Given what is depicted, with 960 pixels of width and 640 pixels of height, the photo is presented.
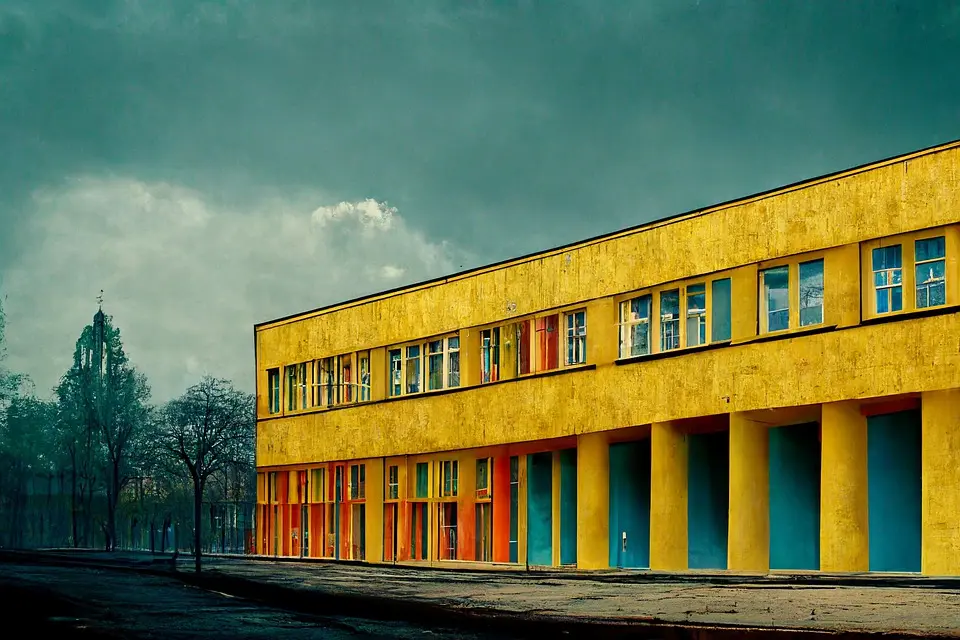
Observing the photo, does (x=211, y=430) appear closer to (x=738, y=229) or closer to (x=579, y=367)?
(x=579, y=367)

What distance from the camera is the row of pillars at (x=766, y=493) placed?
102 ft

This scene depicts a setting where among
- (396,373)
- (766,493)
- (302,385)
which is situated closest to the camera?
(766,493)

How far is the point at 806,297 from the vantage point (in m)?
34.3

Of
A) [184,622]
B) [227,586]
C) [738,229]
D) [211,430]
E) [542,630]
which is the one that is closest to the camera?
[542,630]

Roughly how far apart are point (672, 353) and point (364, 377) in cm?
1599

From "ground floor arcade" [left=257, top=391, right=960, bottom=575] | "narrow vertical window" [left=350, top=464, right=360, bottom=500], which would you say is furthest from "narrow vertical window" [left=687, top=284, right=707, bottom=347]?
"narrow vertical window" [left=350, top=464, right=360, bottom=500]

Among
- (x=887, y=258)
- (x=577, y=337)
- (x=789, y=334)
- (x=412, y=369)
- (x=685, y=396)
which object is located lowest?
(x=685, y=396)

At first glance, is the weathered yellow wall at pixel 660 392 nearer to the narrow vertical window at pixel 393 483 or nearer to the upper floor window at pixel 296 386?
the narrow vertical window at pixel 393 483

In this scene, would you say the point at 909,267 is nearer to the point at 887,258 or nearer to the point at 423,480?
the point at 887,258

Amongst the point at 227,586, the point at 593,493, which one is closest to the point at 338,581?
the point at 227,586

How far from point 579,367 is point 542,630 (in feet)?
71.7

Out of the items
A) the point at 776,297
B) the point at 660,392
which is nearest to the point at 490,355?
the point at 660,392

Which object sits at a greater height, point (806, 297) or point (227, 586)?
point (806, 297)

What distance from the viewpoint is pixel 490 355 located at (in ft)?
145
